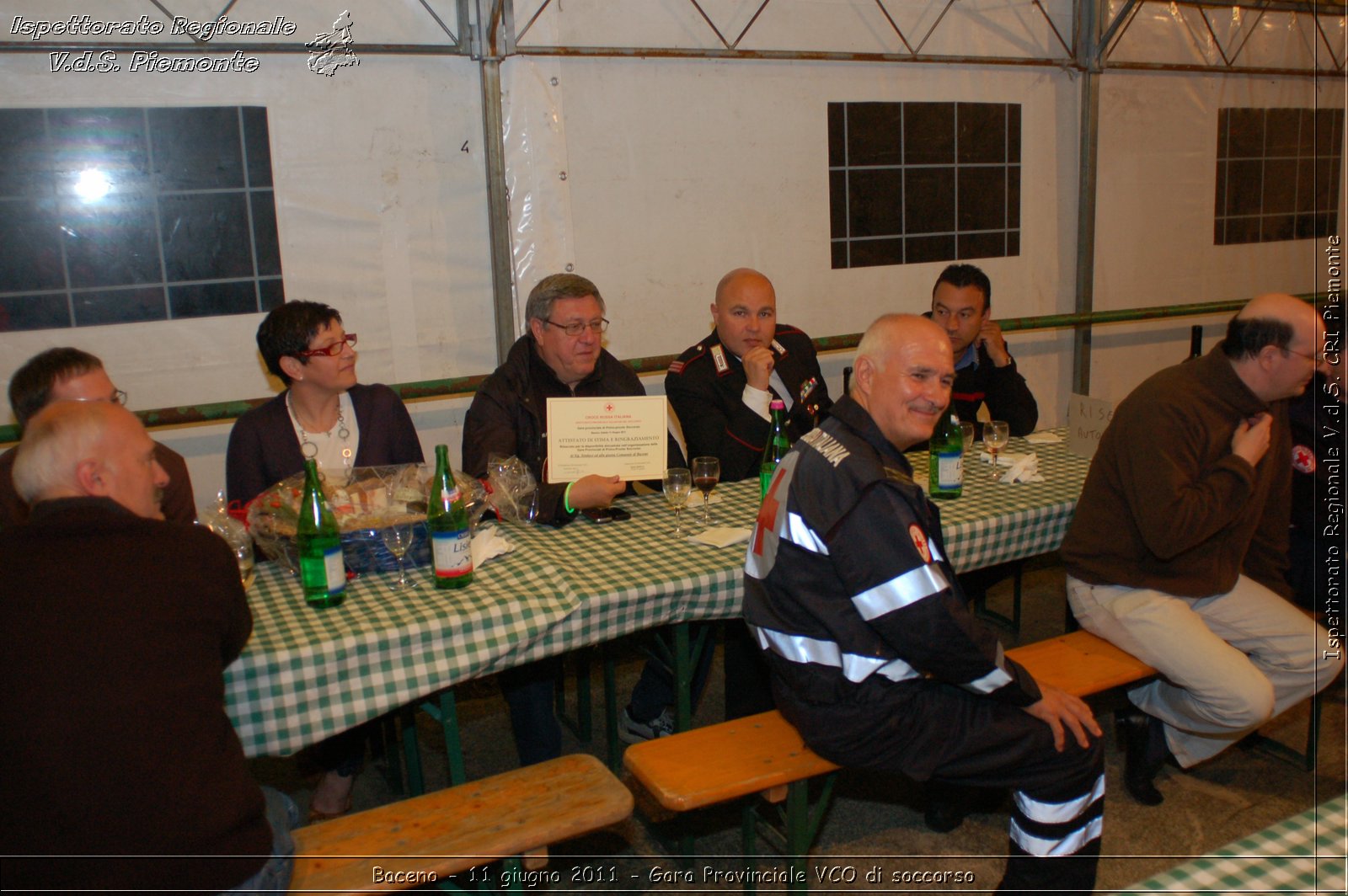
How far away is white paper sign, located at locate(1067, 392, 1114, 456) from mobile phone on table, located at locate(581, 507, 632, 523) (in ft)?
6.63

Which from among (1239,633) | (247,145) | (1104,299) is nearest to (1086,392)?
(1104,299)

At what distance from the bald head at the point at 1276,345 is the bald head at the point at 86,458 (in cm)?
311

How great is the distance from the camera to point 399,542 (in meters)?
A: 2.87

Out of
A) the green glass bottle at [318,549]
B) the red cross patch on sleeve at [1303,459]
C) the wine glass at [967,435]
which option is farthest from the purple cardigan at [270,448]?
the red cross patch on sleeve at [1303,459]

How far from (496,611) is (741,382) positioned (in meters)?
1.98

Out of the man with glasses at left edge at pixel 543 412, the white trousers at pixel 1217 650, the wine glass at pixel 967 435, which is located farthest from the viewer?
the wine glass at pixel 967 435

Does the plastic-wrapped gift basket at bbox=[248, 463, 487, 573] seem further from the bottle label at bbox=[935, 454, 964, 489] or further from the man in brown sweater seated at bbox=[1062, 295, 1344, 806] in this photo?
the man in brown sweater seated at bbox=[1062, 295, 1344, 806]

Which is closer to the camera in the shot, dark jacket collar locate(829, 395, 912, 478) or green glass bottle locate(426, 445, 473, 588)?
dark jacket collar locate(829, 395, 912, 478)

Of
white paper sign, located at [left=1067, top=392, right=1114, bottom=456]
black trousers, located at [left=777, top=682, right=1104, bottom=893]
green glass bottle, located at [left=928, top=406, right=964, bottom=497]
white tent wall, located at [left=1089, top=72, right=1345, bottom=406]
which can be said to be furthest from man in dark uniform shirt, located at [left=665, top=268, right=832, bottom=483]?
white tent wall, located at [left=1089, top=72, right=1345, bottom=406]

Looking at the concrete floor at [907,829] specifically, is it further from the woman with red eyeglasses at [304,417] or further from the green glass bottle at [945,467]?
the woman with red eyeglasses at [304,417]

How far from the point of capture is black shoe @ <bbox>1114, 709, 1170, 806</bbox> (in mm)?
3518

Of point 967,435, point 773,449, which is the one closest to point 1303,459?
point 967,435

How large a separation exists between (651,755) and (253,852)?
1.05 metres

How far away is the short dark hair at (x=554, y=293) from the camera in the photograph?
12.3 ft
